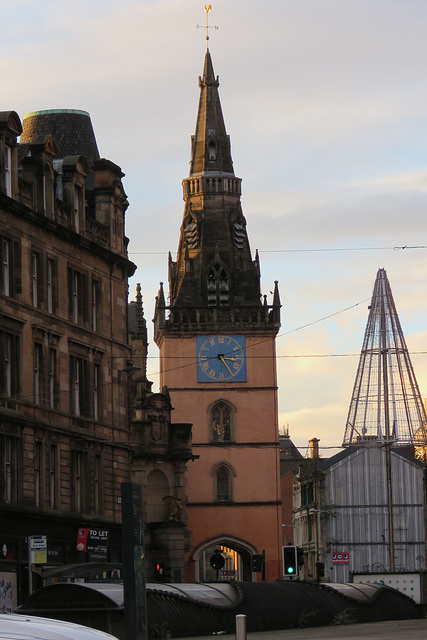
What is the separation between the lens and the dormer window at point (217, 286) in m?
115

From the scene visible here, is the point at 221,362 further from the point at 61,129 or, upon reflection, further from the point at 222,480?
the point at 61,129

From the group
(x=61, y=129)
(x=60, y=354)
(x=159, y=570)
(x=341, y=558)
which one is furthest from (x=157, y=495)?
(x=60, y=354)

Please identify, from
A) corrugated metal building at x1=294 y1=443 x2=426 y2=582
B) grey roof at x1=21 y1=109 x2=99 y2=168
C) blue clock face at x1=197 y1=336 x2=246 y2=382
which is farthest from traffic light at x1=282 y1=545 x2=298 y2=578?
corrugated metal building at x1=294 y1=443 x2=426 y2=582

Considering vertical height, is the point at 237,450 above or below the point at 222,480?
above

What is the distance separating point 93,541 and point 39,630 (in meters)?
40.5

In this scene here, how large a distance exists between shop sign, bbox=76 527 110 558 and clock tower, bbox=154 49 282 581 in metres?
51.8

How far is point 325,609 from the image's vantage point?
38.2m

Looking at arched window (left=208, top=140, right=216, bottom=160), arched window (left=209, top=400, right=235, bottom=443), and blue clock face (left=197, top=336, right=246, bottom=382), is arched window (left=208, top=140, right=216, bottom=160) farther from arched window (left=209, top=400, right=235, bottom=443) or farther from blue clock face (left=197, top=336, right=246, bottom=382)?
arched window (left=209, top=400, right=235, bottom=443)

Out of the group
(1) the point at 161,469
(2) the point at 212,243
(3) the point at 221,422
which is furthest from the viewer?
(2) the point at 212,243

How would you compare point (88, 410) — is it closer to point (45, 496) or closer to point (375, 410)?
point (45, 496)

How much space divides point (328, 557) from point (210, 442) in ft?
43.7

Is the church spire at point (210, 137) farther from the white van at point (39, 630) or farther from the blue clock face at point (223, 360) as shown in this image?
the white van at point (39, 630)

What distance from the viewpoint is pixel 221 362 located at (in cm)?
11194

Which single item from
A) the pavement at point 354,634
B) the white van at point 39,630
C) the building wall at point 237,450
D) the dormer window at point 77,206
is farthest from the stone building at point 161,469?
the white van at point 39,630
